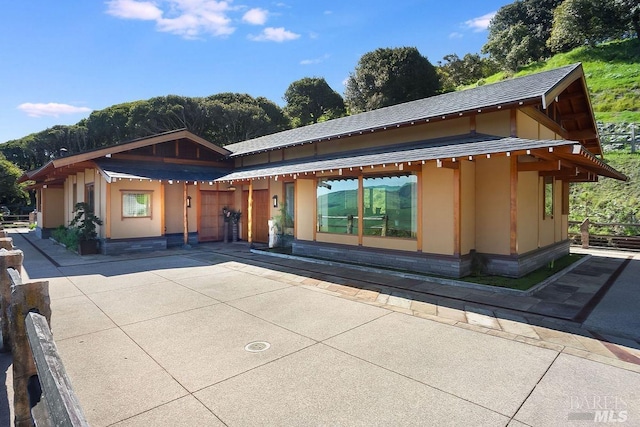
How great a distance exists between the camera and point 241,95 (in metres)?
39.8

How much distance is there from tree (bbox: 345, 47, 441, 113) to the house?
25.4 meters

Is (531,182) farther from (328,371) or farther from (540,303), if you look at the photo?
(328,371)

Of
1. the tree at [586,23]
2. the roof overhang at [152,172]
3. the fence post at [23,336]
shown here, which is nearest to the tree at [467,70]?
the tree at [586,23]

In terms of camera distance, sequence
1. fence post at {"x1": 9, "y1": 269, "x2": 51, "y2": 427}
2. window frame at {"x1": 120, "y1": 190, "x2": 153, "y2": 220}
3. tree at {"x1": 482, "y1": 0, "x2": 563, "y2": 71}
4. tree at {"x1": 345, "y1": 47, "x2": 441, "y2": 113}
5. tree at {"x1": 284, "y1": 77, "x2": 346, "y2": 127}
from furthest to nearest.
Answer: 1. tree at {"x1": 284, "y1": 77, "x2": 346, "y2": 127}
2. tree at {"x1": 482, "y1": 0, "x2": 563, "y2": 71}
3. tree at {"x1": 345, "y1": 47, "x2": 441, "y2": 113}
4. window frame at {"x1": 120, "y1": 190, "x2": 153, "y2": 220}
5. fence post at {"x1": 9, "y1": 269, "x2": 51, "y2": 427}

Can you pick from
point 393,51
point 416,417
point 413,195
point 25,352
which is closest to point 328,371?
point 416,417

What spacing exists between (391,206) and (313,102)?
3942cm

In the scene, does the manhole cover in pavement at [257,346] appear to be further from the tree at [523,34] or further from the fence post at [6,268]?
the tree at [523,34]

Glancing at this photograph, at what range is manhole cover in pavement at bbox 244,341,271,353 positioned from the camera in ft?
14.0

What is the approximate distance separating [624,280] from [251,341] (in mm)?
8960

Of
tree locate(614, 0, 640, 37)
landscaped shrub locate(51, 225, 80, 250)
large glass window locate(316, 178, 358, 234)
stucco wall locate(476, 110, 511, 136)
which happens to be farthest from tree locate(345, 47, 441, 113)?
landscaped shrub locate(51, 225, 80, 250)

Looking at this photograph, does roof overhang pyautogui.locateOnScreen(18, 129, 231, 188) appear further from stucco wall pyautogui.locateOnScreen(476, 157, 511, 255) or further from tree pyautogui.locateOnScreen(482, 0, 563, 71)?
tree pyautogui.locateOnScreen(482, 0, 563, 71)

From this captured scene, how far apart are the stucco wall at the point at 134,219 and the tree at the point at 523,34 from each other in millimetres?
43985

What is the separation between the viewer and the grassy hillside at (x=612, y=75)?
82.4 ft

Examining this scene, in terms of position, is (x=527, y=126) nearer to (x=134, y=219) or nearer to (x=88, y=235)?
(x=134, y=219)
